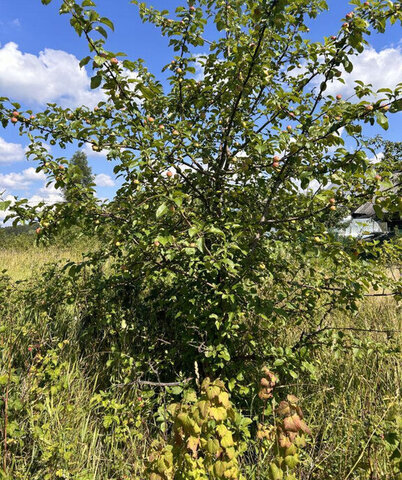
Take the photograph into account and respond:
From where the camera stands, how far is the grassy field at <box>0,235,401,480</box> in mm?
1637

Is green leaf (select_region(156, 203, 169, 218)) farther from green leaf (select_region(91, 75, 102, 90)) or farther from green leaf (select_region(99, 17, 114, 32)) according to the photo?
green leaf (select_region(99, 17, 114, 32))

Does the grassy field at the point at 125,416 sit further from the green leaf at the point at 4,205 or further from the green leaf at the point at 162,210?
the green leaf at the point at 162,210

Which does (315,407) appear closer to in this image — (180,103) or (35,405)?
(35,405)

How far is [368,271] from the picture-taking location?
6.37ft

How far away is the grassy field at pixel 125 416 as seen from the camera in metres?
1.64

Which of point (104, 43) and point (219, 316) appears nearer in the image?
point (104, 43)

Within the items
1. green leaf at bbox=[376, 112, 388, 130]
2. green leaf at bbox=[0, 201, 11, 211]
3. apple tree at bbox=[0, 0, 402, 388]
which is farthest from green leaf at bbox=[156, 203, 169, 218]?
green leaf at bbox=[376, 112, 388, 130]

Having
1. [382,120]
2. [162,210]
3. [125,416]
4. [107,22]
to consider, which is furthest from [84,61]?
[125,416]

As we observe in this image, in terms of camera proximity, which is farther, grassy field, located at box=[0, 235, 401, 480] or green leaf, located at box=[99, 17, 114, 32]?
grassy field, located at box=[0, 235, 401, 480]

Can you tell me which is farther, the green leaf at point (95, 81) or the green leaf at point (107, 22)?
the green leaf at point (95, 81)

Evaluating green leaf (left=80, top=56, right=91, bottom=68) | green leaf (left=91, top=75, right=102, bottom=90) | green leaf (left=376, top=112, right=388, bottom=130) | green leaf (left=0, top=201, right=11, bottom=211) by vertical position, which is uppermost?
green leaf (left=80, top=56, right=91, bottom=68)

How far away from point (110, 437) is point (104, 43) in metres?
2.30

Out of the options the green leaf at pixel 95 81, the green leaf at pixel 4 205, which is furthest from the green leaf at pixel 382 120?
the green leaf at pixel 4 205

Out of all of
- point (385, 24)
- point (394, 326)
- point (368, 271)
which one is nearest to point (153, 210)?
point (368, 271)
